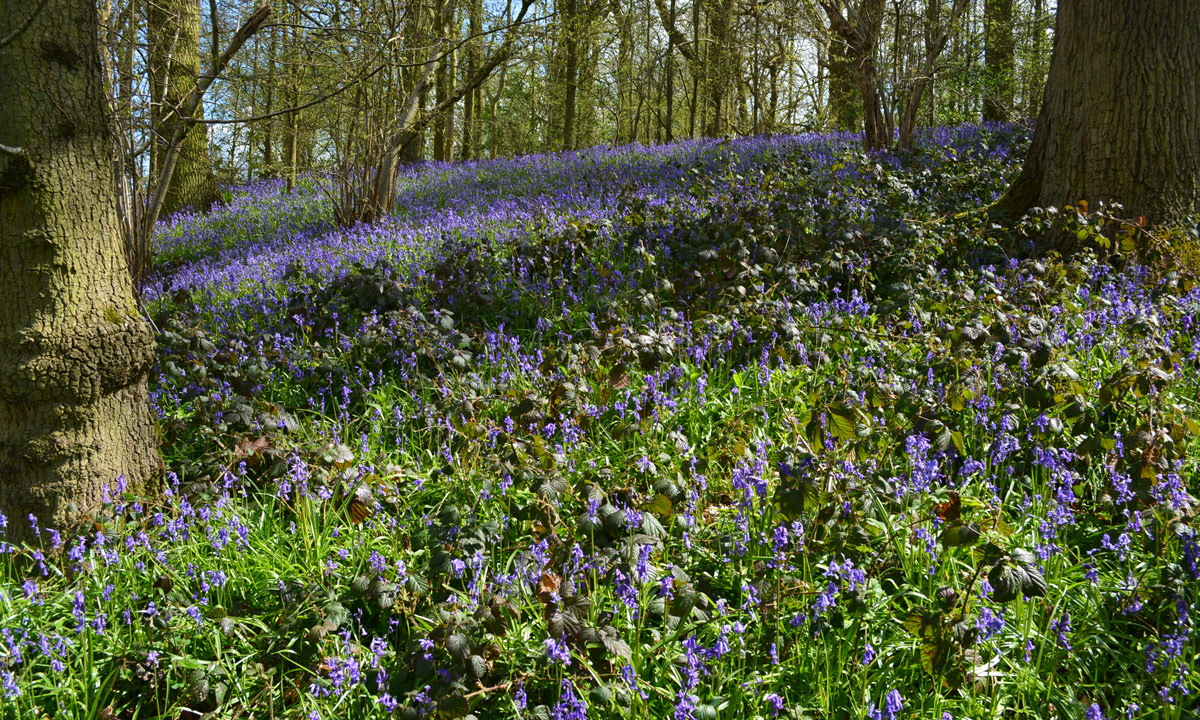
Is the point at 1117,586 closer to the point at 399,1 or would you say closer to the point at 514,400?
the point at 514,400

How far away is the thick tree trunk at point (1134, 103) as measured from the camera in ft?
17.9

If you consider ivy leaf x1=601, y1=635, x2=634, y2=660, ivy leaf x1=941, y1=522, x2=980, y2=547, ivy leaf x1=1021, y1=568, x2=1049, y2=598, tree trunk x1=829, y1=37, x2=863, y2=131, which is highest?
tree trunk x1=829, y1=37, x2=863, y2=131

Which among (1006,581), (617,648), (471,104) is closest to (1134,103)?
(1006,581)

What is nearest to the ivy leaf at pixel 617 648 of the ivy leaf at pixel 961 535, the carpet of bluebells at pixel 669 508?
the carpet of bluebells at pixel 669 508

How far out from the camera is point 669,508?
2643 mm

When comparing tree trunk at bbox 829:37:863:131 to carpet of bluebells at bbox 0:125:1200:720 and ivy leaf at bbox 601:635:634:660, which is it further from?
ivy leaf at bbox 601:635:634:660

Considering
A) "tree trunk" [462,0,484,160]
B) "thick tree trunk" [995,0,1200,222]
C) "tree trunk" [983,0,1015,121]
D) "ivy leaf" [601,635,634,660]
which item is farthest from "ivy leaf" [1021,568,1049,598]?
"tree trunk" [462,0,484,160]

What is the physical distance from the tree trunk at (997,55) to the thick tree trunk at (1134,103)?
664cm

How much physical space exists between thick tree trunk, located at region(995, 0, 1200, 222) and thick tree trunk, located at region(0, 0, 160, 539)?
250 inches

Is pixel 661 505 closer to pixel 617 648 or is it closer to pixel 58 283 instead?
pixel 617 648

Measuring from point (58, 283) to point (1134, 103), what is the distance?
670 centimetres

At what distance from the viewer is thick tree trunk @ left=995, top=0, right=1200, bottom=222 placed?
17.9 ft

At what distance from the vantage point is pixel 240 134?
18.0m

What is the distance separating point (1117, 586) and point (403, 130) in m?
7.86
